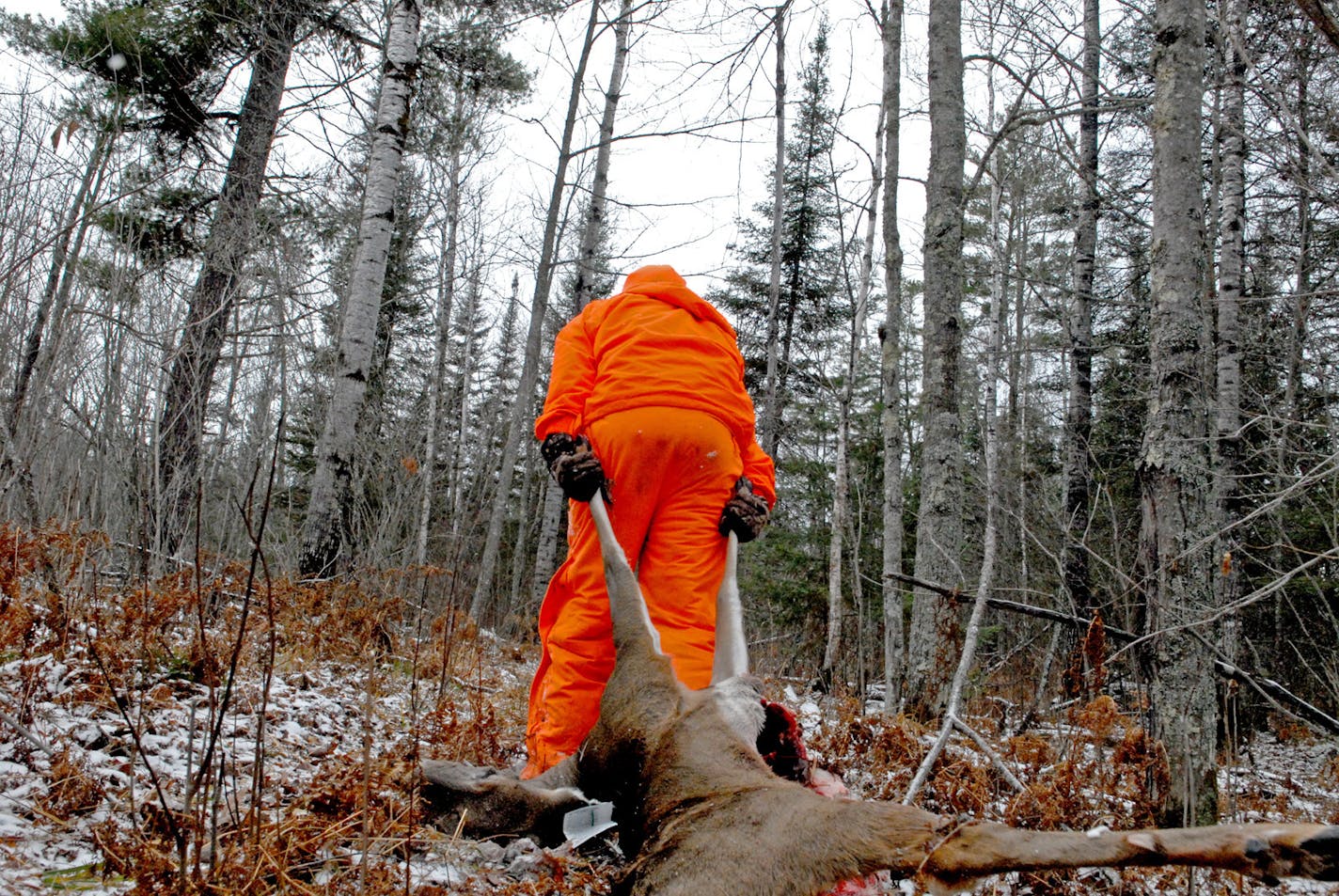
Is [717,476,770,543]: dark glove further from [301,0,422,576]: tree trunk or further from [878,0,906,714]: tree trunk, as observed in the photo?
[301,0,422,576]: tree trunk

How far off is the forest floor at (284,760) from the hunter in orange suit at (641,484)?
1.77ft

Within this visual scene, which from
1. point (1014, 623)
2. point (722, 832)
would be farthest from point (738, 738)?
point (1014, 623)

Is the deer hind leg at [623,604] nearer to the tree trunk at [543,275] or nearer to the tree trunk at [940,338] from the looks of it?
the tree trunk at [940,338]

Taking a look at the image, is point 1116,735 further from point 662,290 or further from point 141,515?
point 141,515

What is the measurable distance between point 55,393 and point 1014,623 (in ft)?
41.0

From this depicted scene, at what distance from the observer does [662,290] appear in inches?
141

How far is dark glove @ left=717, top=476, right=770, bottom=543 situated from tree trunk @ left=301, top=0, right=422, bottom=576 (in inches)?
181

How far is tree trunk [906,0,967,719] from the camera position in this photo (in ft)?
18.1

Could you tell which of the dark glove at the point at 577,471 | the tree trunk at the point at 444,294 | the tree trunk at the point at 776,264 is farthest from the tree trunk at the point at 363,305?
the tree trunk at the point at 776,264

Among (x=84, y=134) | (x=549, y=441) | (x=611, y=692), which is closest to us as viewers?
(x=611, y=692)

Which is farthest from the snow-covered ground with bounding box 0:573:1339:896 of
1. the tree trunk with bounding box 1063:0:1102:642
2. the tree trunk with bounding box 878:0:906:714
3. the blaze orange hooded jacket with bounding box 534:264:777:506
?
the tree trunk with bounding box 1063:0:1102:642

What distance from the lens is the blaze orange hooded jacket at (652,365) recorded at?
3.28 m

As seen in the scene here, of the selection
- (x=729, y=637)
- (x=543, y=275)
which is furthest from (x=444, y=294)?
(x=729, y=637)

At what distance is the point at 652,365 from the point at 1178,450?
8.29 feet
